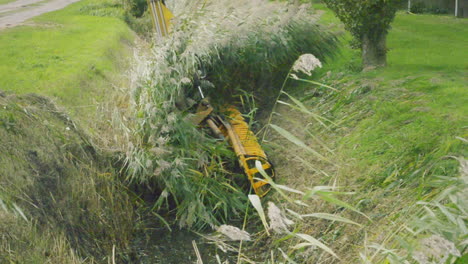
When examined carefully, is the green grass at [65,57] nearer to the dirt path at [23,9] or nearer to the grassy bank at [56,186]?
the grassy bank at [56,186]

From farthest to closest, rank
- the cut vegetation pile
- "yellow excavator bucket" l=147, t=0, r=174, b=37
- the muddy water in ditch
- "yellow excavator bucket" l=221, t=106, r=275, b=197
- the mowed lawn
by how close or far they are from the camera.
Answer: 1. "yellow excavator bucket" l=147, t=0, r=174, b=37
2. "yellow excavator bucket" l=221, t=106, r=275, b=197
3. the muddy water in ditch
4. the mowed lawn
5. the cut vegetation pile

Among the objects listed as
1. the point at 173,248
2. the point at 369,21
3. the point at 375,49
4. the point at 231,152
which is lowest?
Result: the point at 173,248

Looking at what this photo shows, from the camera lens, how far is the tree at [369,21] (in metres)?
8.34

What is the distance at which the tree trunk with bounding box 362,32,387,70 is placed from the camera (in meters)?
8.72

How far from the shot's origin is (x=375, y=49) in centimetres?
877

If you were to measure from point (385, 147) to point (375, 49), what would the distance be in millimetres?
2976

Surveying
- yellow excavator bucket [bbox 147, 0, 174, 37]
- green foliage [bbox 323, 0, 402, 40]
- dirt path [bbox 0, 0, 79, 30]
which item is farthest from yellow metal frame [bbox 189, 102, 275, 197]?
dirt path [bbox 0, 0, 79, 30]

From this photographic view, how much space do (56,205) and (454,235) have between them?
3846 millimetres

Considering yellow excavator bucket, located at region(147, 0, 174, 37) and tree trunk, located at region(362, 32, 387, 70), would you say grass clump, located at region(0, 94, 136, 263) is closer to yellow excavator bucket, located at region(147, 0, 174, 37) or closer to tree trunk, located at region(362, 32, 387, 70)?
yellow excavator bucket, located at region(147, 0, 174, 37)

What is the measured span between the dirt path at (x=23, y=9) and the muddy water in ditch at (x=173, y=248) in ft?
34.7

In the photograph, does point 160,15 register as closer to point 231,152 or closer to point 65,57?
point 65,57

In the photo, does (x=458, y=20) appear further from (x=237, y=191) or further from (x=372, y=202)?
(x=372, y=202)

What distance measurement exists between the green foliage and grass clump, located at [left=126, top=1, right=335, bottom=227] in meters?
0.79

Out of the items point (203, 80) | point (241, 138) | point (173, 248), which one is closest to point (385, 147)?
point (241, 138)
